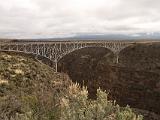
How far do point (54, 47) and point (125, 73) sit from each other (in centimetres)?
2995

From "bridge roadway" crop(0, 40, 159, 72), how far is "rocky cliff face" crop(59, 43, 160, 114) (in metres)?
3.96

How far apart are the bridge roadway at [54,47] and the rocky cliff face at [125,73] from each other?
396 cm

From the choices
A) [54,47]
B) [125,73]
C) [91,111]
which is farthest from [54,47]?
[91,111]

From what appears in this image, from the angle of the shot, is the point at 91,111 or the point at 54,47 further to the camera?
the point at 54,47

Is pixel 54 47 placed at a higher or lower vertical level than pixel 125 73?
higher

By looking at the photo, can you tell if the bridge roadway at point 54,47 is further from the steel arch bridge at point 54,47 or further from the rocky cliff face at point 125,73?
the rocky cliff face at point 125,73

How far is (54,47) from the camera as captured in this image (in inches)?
2569

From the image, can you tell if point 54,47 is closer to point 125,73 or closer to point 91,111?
point 125,73

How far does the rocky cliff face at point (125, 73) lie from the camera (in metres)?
78.8

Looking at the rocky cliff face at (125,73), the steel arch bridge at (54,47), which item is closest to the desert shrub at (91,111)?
the steel arch bridge at (54,47)

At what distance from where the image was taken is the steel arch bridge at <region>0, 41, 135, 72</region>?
60.5 meters

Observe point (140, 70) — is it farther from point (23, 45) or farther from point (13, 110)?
point (13, 110)

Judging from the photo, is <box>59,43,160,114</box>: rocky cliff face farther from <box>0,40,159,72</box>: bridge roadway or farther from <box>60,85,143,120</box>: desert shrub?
<box>60,85,143,120</box>: desert shrub

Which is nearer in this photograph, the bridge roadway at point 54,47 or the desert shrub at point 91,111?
the desert shrub at point 91,111
